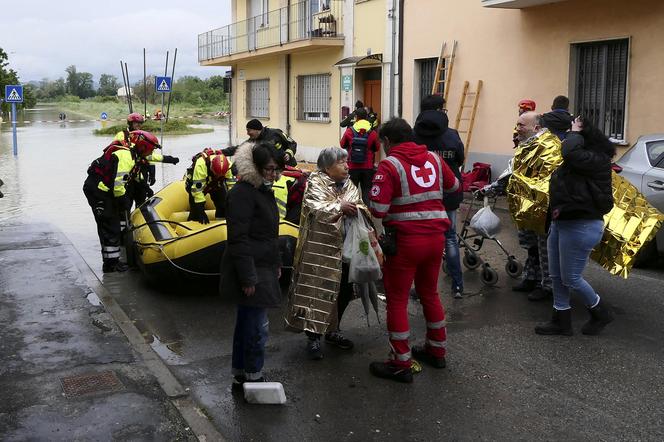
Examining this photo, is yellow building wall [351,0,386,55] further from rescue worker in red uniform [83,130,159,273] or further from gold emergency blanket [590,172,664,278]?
gold emergency blanket [590,172,664,278]

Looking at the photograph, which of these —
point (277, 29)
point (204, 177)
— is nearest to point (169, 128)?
point (277, 29)

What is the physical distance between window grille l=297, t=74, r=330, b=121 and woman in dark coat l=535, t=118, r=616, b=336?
58.1 ft

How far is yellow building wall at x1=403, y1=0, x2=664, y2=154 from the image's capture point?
12609 mm

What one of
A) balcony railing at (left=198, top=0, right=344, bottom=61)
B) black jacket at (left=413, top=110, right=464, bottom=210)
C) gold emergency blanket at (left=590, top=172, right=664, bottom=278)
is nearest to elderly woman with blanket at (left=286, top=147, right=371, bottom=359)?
black jacket at (left=413, top=110, right=464, bottom=210)

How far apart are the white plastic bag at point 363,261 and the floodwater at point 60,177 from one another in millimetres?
4987

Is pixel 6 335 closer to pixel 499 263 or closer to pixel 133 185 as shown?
pixel 133 185

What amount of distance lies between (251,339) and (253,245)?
65 cm

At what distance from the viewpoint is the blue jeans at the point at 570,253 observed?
232 inches

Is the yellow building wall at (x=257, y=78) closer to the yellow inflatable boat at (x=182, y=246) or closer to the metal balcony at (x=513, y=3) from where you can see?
the metal balcony at (x=513, y=3)

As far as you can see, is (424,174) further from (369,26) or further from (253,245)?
(369,26)

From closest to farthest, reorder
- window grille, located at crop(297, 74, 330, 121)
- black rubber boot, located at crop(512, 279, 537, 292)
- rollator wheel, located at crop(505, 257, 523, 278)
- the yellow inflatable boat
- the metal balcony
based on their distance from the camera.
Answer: the yellow inflatable boat < black rubber boot, located at crop(512, 279, 537, 292) < rollator wheel, located at crop(505, 257, 523, 278) < the metal balcony < window grille, located at crop(297, 74, 330, 121)

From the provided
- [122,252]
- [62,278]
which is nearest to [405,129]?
[62,278]

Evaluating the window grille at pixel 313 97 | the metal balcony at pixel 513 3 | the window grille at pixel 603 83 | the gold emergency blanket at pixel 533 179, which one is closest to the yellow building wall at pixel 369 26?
the window grille at pixel 313 97

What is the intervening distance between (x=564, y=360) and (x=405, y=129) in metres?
2.11
